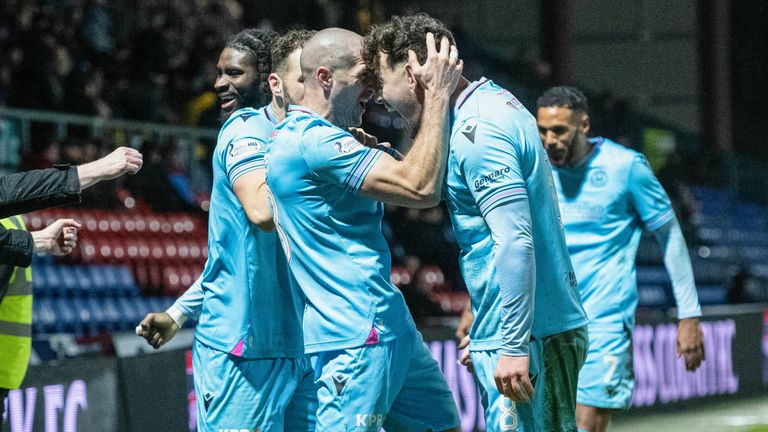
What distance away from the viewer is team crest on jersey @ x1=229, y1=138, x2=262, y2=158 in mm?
4484

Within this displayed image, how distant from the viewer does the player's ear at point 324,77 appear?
13.8 ft

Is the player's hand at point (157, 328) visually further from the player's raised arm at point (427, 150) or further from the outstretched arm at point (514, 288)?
the outstretched arm at point (514, 288)

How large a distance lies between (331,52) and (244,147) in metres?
0.56

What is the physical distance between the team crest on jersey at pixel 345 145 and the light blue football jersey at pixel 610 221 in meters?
2.85

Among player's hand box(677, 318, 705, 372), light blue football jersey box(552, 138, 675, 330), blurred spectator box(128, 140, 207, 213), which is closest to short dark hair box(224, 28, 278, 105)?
light blue football jersey box(552, 138, 675, 330)

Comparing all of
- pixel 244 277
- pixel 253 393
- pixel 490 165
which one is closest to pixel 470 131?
pixel 490 165

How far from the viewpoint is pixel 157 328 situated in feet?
16.2

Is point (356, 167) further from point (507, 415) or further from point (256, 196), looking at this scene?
point (507, 415)

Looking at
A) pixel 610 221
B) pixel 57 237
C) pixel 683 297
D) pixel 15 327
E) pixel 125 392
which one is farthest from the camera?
pixel 125 392

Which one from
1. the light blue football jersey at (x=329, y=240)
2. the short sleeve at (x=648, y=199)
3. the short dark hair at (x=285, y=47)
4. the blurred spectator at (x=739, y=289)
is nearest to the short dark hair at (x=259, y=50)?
the short dark hair at (x=285, y=47)

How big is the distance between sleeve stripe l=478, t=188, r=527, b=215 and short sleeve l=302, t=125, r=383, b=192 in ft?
1.39

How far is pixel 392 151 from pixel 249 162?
1.80 feet

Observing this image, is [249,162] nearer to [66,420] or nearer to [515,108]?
[515,108]

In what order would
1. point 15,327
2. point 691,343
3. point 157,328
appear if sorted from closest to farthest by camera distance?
point 157,328, point 15,327, point 691,343
